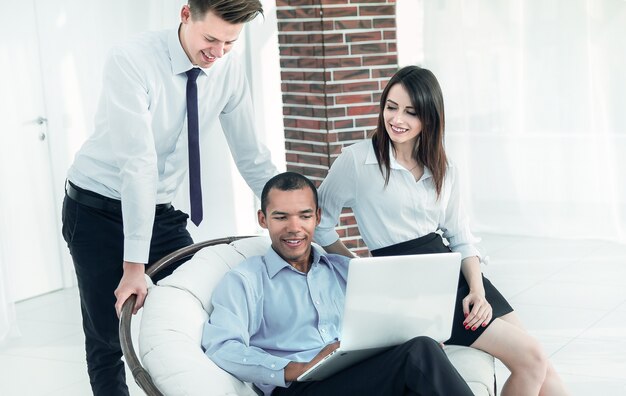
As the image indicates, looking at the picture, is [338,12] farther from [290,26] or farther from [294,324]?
[294,324]

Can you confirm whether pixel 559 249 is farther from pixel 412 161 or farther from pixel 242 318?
pixel 242 318

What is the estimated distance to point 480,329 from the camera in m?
2.83

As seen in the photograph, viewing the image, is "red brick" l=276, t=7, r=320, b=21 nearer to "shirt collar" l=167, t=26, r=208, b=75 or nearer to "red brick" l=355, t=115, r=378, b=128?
"red brick" l=355, t=115, r=378, b=128

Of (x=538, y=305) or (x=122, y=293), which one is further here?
(x=538, y=305)

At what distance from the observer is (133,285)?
258 centimetres

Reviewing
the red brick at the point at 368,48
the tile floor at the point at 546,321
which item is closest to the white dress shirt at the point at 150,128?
the tile floor at the point at 546,321

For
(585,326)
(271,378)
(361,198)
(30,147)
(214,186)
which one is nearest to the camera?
(271,378)

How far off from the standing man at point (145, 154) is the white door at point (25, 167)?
2.28 m

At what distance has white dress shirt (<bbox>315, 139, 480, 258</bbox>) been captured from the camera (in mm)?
2908

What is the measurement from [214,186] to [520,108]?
2279mm

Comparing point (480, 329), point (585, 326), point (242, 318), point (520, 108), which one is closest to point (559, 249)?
point (520, 108)

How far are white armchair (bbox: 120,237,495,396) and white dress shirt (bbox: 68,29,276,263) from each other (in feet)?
0.53

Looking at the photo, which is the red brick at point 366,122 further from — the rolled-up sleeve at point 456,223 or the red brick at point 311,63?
the rolled-up sleeve at point 456,223

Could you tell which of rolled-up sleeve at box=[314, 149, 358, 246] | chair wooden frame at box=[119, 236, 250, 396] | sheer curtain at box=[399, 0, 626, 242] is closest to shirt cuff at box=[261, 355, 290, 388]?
chair wooden frame at box=[119, 236, 250, 396]
